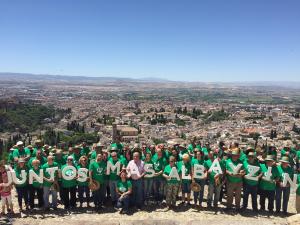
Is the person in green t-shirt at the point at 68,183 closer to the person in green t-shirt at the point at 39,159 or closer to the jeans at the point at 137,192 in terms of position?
the person in green t-shirt at the point at 39,159

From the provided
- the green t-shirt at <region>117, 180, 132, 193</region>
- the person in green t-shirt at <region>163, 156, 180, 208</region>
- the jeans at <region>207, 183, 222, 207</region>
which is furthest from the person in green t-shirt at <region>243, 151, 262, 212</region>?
the green t-shirt at <region>117, 180, 132, 193</region>

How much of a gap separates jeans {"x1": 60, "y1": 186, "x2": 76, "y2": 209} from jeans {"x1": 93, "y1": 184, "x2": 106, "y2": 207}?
0.59 meters

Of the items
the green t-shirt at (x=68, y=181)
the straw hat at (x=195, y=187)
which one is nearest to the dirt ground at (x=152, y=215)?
the straw hat at (x=195, y=187)

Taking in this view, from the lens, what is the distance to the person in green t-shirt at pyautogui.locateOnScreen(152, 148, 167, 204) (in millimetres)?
10500

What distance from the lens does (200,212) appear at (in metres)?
9.93

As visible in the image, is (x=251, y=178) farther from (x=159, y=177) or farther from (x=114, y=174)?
(x=114, y=174)

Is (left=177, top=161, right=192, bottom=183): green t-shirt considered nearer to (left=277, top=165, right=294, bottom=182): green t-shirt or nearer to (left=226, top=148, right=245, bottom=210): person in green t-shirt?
(left=226, top=148, right=245, bottom=210): person in green t-shirt

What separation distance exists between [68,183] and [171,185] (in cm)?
270

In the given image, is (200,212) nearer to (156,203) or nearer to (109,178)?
(156,203)

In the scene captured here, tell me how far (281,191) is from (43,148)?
678 cm

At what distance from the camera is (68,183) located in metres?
10.1

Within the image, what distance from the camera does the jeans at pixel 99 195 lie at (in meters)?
10.1

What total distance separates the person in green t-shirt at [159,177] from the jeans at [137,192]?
1.75 feet

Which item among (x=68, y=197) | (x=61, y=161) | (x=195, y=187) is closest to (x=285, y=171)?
(x=195, y=187)
